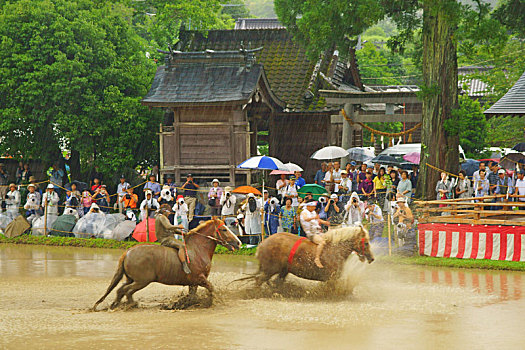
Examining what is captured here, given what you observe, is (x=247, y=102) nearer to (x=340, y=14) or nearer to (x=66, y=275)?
(x=340, y=14)

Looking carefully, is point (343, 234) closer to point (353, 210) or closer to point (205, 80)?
point (353, 210)

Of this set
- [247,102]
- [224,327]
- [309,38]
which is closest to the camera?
[224,327]

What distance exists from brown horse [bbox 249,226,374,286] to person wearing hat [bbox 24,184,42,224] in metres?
12.7

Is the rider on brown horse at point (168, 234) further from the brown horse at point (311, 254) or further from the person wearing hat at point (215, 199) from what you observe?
the person wearing hat at point (215, 199)

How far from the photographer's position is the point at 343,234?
13680 millimetres

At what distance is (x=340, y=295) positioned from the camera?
1356 cm

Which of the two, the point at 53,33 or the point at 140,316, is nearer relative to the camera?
the point at 140,316

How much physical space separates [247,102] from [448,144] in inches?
269

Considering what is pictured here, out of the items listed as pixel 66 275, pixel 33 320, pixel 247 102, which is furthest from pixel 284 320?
pixel 247 102

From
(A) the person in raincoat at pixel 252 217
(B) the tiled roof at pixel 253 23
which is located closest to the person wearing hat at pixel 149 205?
(A) the person in raincoat at pixel 252 217

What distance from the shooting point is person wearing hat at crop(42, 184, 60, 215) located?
23953 millimetres

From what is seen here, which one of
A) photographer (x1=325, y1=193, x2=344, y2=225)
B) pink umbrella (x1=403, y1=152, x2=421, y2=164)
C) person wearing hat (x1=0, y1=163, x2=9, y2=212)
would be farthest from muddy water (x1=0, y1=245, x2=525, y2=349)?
person wearing hat (x1=0, y1=163, x2=9, y2=212)

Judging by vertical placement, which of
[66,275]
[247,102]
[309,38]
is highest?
[309,38]

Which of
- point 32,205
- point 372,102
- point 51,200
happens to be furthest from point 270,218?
point 32,205
